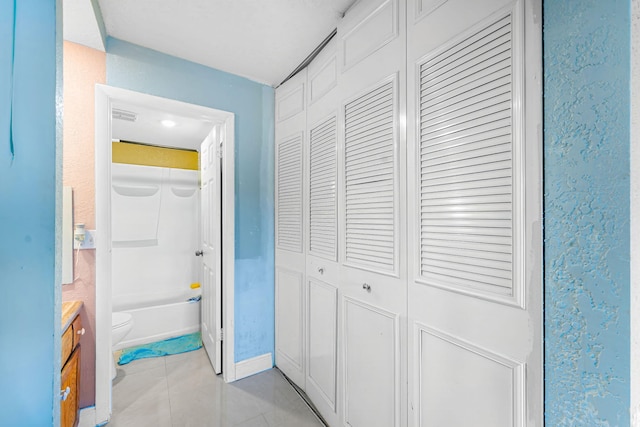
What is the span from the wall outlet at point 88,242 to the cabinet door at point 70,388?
593 millimetres

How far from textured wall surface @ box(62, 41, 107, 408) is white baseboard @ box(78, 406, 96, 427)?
31 millimetres

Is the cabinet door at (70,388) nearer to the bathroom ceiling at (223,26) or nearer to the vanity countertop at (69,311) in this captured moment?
the vanity countertop at (69,311)

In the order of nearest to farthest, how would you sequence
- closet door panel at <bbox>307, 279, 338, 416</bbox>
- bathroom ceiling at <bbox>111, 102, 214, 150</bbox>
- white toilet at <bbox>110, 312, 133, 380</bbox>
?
closet door panel at <bbox>307, 279, 338, 416</bbox> < white toilet at <bbox>110, 312, 133, 380</bbox> < bathroom ceiling at <bbox>111, 102, 214, 150</bbox>

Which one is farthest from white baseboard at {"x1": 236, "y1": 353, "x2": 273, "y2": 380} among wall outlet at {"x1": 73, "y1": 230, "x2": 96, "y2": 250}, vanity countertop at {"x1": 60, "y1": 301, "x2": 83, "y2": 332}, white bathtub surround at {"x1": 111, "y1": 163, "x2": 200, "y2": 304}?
white bathtub surround at {"x1": 111, "y1": 163, "x2": 200, "y2": 304}

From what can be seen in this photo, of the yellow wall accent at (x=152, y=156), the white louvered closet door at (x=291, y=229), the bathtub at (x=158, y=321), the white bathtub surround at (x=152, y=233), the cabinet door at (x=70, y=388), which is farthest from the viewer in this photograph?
the yellow wall accent at (x=152, y=156)

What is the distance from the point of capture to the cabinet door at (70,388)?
4.41ft

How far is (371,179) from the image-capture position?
1351 millimetres

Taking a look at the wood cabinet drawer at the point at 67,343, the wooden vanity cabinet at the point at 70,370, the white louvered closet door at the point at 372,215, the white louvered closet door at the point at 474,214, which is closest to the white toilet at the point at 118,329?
the wooden vanity cabinet at the point at 70,370

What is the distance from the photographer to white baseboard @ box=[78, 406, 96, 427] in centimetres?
169

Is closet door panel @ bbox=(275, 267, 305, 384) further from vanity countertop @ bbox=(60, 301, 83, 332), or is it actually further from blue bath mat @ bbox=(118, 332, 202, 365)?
vanity countertop @ bbox=(60, 301, 83, 332)

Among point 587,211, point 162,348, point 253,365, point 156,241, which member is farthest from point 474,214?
point 156,241

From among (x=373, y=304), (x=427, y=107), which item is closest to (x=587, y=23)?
(x=427, y=107)

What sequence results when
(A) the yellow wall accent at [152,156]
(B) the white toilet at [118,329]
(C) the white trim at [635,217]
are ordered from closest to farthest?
(C) the white trim at [635,217] < (B) the white toilet at [118,329] < (A) the yellow wall accent at [152,156]

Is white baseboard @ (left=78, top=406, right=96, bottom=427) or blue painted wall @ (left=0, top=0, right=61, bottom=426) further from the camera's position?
white baseboard @ (left=78, top=406, right=96, bottom=427)
